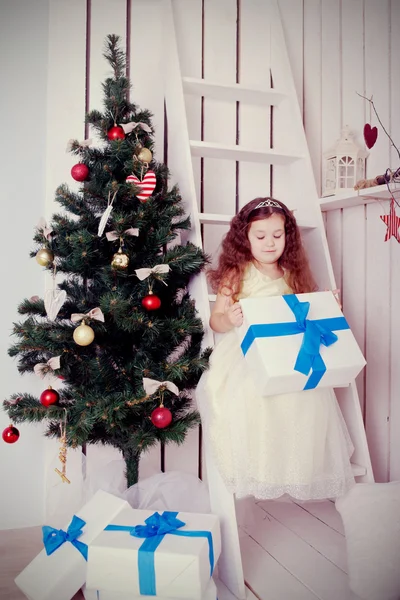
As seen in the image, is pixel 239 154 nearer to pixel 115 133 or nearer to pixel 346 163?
pixel 346 163

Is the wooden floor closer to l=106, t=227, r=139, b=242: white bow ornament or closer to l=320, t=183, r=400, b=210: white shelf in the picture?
l=106, t=227, r=139, b=242: white bow ornament

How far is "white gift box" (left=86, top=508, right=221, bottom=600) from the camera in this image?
4.10 ft

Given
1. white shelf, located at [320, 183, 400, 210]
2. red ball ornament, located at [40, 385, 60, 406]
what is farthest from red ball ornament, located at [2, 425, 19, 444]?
white shelf, located at [320, 183, 400, 210]

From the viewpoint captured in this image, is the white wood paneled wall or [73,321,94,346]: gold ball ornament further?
the white wood paneled wall

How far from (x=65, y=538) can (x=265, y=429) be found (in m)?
0.64

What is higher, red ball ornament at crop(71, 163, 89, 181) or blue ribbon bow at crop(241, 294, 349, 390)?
red ball ornament at crop(71, 163, 89, 181)

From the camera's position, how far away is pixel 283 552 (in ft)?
5.38

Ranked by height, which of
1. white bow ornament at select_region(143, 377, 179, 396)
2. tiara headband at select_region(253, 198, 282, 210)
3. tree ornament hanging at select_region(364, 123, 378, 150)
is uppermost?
tree ornament hanging at select_region(364, 123, 378, 150)

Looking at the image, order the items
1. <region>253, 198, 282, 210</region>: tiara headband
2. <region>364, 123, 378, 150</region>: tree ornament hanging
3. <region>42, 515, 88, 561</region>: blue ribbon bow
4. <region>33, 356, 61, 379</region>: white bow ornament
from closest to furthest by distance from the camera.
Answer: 1. <region>42, 515, 88, 561</region>: blue ribbon bow
2. <region>33, 356, 61, 379</region>: white bow ornament
3. <region>253, 198, 282, 210</region>: tiara headband
4. <region>364, 123, 378, 150</region>: tree ornament hanging

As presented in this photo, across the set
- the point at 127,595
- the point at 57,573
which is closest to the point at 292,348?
the point at 127,595

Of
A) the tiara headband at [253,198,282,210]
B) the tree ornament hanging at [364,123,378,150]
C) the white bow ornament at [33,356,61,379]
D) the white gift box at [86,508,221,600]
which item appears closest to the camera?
the white gift box at [86,508,221,600]

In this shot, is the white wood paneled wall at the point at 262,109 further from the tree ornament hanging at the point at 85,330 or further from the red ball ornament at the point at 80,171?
the tree ornament hanging at the point at 85,330

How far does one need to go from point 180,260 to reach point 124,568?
885 mm

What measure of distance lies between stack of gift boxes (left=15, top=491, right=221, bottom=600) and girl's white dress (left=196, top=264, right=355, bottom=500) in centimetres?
19
